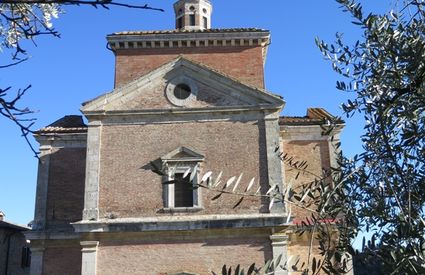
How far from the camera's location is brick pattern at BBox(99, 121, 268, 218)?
14.6 m

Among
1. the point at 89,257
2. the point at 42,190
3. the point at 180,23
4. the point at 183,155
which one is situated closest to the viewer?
the point at 89,257

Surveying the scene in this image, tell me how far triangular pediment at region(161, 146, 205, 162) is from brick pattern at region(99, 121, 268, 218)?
0.52 ft

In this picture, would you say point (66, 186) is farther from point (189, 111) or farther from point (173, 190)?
point (189, 111)

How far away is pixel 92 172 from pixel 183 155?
2711 millimetres

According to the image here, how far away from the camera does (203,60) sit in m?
17.9

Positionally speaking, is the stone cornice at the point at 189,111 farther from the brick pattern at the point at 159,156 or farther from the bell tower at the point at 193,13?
the bell tower at the point at 193,13

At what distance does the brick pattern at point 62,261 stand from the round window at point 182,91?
18.2ft

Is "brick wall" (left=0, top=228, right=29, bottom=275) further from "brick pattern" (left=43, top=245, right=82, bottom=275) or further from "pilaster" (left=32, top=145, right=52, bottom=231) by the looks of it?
"brick pattern" (left=43, top=245, right=82, bottom=275)

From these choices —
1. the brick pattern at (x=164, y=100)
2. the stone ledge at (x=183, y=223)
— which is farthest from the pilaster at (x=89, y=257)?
the brick pattern at (x=164, y=100)

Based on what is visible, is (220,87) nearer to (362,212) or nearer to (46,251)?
(46,251)

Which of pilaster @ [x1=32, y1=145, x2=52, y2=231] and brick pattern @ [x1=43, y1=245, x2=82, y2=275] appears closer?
brick pattern @ [x1=43, y1=245, x2=82, y2=275]

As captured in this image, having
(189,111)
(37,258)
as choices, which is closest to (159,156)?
(189,111)

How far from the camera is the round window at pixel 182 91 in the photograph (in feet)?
52.1

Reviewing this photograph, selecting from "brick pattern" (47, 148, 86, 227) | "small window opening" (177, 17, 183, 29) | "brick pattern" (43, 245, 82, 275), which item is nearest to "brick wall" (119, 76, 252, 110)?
"brick pattern" (47, 148, 86, 227)
